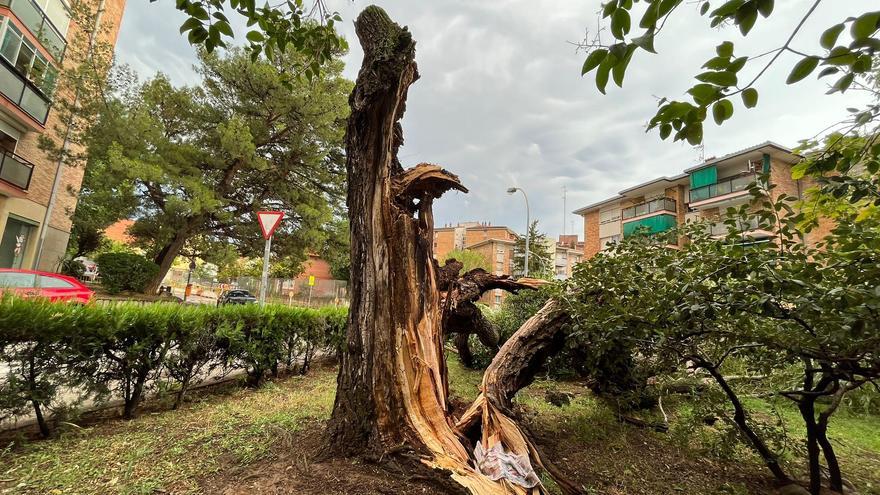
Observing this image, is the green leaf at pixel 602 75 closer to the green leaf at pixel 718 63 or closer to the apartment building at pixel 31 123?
the green leaf at pixel 718 63

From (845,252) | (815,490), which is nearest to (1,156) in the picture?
(845,252)

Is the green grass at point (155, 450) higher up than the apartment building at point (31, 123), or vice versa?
the apartment building at point (31, 123)

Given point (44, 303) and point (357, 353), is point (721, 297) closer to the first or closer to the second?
point (357, 353)

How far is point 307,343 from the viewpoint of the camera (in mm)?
6020

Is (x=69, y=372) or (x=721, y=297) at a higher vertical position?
(x=721, y=297)

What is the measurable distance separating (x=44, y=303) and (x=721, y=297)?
15.7 ft

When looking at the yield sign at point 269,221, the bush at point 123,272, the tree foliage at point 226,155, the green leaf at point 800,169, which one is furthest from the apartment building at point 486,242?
the green leaf at point 800,169

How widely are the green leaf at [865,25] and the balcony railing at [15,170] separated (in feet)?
59.6

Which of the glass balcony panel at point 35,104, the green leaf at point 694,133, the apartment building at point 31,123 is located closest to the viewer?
the green leaf at point 694,133

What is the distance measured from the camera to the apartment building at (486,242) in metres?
40.5

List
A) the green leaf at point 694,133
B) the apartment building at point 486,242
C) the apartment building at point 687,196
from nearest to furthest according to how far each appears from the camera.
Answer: the green leaf at point 694,133
the apartment building at point 687,196
the apartment building at point 486,242

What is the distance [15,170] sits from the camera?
12.0 m

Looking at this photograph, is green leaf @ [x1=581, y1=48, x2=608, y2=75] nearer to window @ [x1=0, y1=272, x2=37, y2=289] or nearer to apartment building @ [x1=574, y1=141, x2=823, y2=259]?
window @ [x1=0, y1=272, x2=37, y2=289]

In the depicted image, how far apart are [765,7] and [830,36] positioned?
16cm
